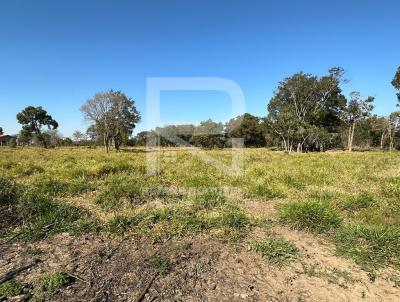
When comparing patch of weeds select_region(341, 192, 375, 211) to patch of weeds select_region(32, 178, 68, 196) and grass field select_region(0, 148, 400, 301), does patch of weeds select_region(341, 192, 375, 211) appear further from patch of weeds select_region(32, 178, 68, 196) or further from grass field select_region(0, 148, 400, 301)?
patch of weeds select_region(32, 178, 68, 196)

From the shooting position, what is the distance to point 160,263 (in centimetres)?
314

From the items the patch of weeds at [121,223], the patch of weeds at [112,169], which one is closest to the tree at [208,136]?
the patch of weeds at [112,169]

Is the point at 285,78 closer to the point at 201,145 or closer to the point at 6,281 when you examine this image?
the point at 201,145

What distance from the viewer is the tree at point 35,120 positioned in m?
55.7

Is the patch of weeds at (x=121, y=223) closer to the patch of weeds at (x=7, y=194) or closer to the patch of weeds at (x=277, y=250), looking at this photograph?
the patch of weeds at (x=277, y=250)

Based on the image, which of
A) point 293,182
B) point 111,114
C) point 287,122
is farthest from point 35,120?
point 293,182

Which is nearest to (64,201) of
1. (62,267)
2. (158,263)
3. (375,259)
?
(62,267)

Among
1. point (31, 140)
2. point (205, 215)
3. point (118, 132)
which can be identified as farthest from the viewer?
point (31, 140)

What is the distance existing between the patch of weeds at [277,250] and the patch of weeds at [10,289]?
251 cm

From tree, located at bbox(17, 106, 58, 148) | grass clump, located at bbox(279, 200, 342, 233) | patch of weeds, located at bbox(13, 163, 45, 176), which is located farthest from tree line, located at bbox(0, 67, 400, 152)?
grass clump, located at bbox(279, 200, 342, 233)

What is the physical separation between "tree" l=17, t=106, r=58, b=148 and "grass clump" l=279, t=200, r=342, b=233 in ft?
197

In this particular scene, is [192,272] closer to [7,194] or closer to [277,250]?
[277,250]

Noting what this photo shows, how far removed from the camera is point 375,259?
3.25 metres

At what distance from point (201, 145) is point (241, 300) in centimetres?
4743
